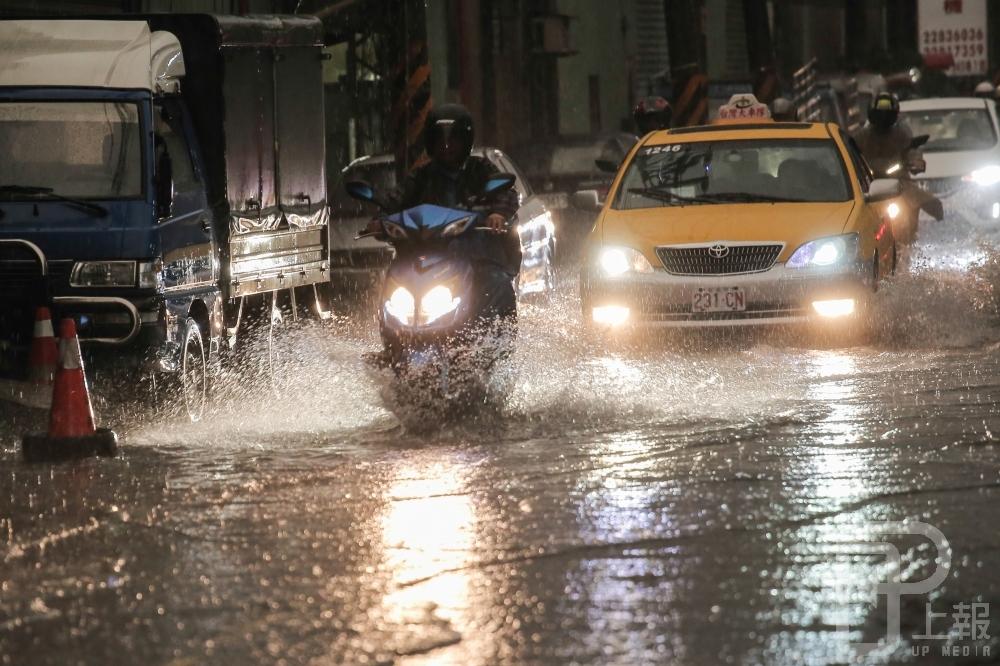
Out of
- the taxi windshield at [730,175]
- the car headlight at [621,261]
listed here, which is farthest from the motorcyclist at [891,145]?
the car headlight at [621,261]

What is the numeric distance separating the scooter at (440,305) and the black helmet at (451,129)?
442mm

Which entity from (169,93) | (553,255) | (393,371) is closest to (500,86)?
(553,255)

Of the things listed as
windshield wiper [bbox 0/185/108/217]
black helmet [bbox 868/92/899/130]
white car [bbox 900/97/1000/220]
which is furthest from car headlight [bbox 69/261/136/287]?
white car [bbox 900/97/1000/220]

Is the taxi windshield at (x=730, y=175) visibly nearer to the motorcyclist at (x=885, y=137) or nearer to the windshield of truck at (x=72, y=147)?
the windshield of truck at (x=72, y=147)

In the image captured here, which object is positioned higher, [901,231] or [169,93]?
[169,93]

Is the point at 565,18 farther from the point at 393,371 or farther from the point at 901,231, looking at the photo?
the point at 393,371

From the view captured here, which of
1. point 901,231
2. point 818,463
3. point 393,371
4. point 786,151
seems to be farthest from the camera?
point 901,231

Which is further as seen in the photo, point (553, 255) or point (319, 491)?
point (553, 255)

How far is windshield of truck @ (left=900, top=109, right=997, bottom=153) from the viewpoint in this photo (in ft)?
80.0

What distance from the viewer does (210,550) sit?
6.74m

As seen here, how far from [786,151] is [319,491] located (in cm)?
744

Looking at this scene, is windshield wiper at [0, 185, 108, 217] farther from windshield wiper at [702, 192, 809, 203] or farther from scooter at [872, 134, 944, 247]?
scooter at [872, 134, 944, 247]

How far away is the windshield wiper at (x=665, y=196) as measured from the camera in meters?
13.7

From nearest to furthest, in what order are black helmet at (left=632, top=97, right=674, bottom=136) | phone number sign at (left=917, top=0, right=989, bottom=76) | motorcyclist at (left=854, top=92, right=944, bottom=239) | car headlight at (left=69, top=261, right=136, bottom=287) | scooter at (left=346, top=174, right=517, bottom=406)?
scooter at (left=346, top=174, right=517, bottom=406) → car headlight at (left=69, top=261, right=136, bottom=287) → motorcyclist at (left=854, top=92, right=944, bottom=239) → black helmet at (left=632, top=97, right=674, bottom=136) → phone number sign at (left=917, top=0, right=989, bottom=76)
